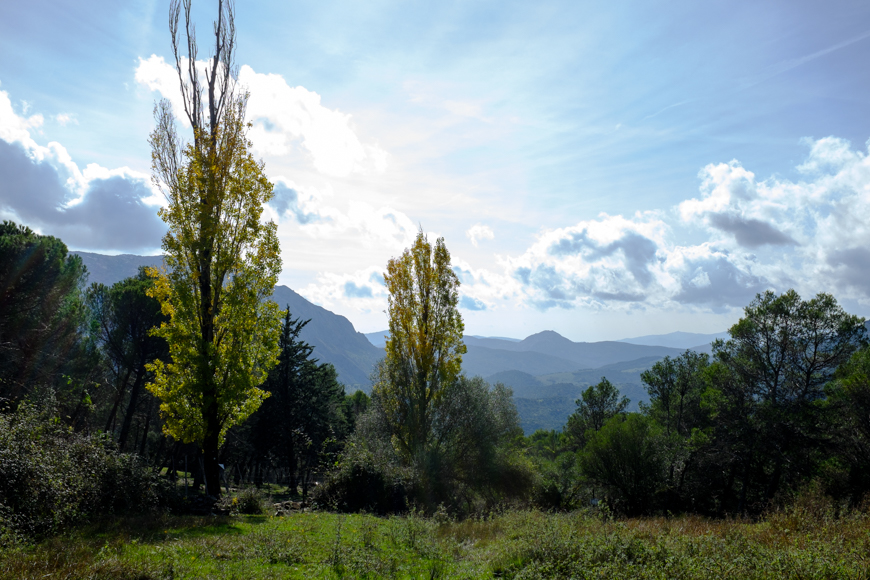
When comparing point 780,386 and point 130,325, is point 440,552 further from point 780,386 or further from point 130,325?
point 130,325

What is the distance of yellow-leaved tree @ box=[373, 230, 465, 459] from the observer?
20875 millimetres

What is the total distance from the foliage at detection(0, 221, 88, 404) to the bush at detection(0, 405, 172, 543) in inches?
445

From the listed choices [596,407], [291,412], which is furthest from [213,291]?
[596,407]

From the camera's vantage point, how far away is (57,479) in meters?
8.89

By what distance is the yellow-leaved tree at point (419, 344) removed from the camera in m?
20.9

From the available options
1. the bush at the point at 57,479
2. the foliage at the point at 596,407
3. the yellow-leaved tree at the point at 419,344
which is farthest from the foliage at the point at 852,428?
the bush at the point at 57,479

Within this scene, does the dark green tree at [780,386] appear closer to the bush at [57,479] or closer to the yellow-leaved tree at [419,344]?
the yellow-leaved tree at [419,344]

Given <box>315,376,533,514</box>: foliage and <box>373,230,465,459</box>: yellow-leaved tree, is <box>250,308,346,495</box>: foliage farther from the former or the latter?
<box>373,230,465,459</box>: yellow-leaved tree

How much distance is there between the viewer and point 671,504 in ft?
90.6

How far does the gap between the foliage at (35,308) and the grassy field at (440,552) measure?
1553cm

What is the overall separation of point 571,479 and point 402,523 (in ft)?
69.1

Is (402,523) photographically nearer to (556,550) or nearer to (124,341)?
(556,550)

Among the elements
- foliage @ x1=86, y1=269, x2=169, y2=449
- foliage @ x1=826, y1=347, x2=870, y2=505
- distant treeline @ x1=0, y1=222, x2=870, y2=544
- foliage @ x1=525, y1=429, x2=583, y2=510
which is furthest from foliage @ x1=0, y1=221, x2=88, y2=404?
foliage @ x1=826, y1=347, x2=870, y2=505

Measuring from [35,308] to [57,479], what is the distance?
55.2 feet
